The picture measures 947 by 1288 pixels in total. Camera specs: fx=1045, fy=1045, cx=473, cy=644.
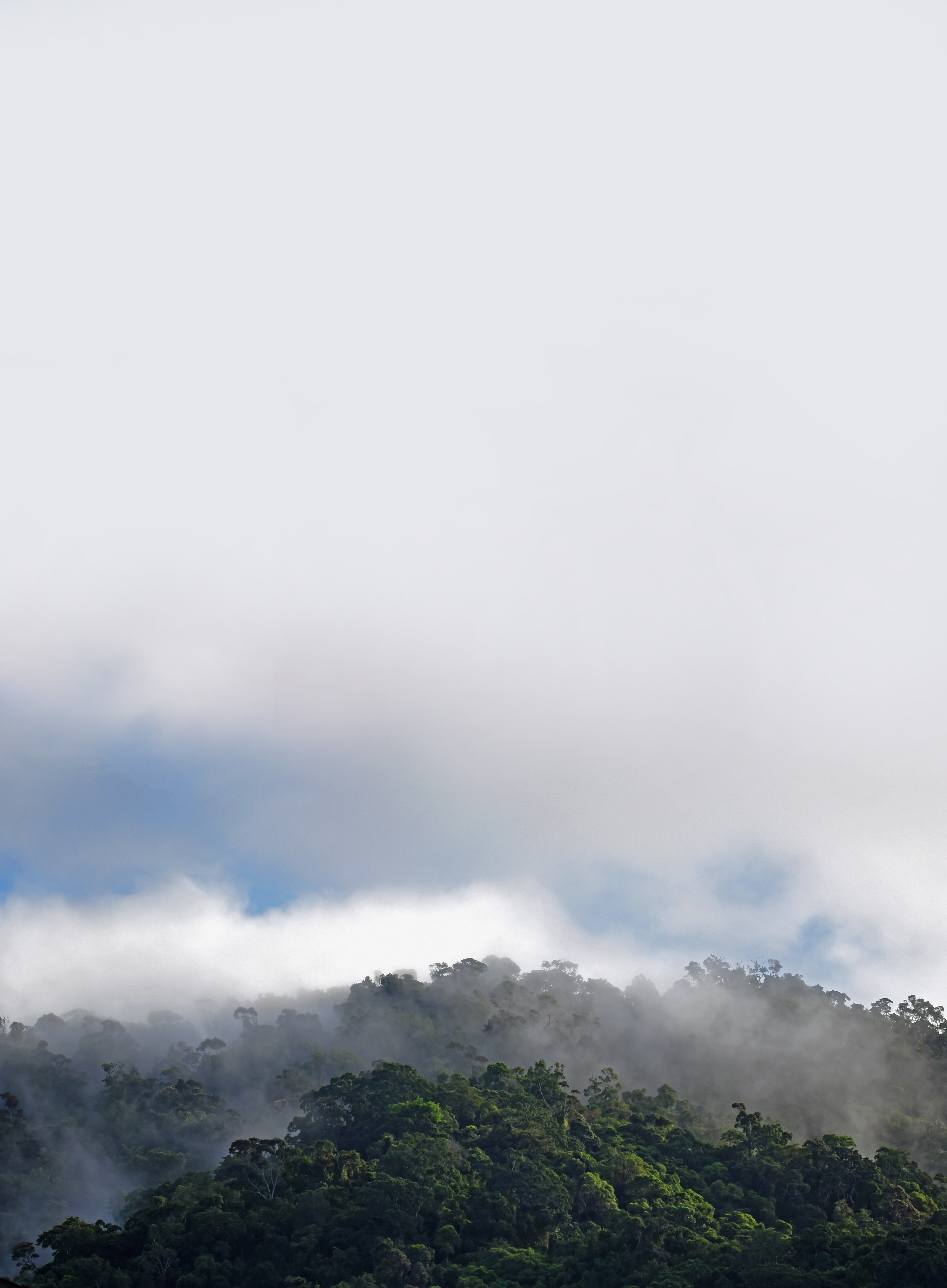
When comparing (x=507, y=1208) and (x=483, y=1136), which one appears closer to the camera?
(x=507, y=1208)

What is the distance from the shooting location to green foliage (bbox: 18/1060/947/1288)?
109ft

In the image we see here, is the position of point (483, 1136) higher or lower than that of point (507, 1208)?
higher

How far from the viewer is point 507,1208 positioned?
39312mm

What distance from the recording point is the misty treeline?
1388 inches

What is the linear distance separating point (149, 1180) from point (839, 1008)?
194 ft

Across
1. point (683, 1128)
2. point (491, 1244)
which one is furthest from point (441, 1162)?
point (683, 1128)

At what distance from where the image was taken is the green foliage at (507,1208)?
33.1 m

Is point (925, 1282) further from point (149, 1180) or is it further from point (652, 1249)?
point (149, 1180)

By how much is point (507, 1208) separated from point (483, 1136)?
20.8ft

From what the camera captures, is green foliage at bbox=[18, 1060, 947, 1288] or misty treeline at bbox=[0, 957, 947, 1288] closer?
green foliage at bbox=[18, 1060, 947, 1288]

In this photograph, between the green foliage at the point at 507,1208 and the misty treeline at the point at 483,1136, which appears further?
the misty treeline at the point at 483,1136

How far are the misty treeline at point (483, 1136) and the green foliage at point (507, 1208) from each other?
10 cm

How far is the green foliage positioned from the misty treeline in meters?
0.10

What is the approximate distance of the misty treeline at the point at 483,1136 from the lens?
1388 inches
